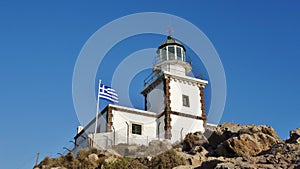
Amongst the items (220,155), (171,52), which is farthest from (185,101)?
(220,155)

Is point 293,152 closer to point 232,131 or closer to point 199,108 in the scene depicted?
point 232,131

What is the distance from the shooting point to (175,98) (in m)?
29.3

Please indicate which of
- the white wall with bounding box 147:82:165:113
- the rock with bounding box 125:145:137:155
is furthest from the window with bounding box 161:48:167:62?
the rock with bounding box 125:145:137:155

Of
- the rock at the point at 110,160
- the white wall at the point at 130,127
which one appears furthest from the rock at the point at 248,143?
the white wall at the point at 130,127

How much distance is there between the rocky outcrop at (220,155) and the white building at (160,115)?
14.1ft

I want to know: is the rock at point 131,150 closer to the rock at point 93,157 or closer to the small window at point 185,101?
the rock at point 93,157

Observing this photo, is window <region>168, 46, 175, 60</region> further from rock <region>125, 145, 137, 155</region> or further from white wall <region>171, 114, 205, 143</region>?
rock <region>125, 145, 137, 155</region>

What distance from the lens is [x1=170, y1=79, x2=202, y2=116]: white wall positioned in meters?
Result: 29.1

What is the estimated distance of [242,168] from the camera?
10.9 meters

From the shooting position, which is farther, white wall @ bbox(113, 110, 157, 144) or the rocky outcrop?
white wall @ bbox(113, 110, 157, 144)

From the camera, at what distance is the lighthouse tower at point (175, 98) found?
28.0 metres

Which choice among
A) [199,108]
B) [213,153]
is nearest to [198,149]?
[213,153]

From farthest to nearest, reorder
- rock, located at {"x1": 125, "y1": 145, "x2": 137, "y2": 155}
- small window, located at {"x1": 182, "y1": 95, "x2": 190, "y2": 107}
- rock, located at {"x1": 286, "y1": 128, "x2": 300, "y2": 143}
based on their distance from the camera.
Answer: small window, located at {"x1": 182, "y1": 95, "x2": 190, "y2": 107} → rock, located at {"x1": 125, "y1": 145, "x2": 137, "y2": 155} → rock, located at {"x1": 286, "y1": 128, "x2": 300, "y2": 143}

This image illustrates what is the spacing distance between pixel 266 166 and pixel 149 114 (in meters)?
17.9
